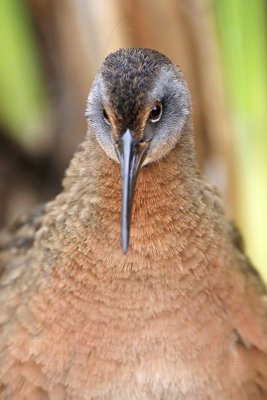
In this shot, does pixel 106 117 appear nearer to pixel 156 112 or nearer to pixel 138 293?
pixel 156 112

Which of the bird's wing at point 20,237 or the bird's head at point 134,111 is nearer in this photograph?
the bird's head at point 134,111

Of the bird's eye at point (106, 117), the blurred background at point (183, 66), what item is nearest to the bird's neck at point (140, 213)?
the bird's eye at point (106, 117)

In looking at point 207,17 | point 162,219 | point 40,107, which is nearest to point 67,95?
point 40,107

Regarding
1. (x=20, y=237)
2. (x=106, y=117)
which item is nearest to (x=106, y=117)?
(x=106, y=117)

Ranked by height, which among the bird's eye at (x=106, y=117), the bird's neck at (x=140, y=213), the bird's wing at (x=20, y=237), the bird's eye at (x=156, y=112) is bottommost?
the bird's wing at (x=20, y=237)

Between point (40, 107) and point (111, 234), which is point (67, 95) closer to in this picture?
point (40, 107)

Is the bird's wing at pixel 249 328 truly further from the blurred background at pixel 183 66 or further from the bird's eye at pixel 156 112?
the blurred background at pixel 183 66
